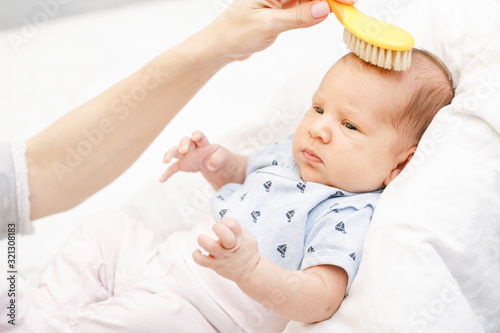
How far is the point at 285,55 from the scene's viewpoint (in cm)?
166

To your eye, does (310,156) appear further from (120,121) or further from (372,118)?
(120,121)

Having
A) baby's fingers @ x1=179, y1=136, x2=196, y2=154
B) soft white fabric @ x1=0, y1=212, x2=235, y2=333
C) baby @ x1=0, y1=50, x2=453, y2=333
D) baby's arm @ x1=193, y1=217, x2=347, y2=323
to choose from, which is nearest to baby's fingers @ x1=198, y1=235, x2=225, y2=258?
baby's arm @ x1=193, y1=217, x2=347, y2=323

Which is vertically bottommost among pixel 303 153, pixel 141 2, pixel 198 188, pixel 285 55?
pixel 198 188

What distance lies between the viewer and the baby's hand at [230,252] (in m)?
0.68

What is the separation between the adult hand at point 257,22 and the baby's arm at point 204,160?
0.18 m

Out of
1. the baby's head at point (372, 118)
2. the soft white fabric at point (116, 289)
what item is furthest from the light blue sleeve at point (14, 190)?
the baby's head at point (372, 118)

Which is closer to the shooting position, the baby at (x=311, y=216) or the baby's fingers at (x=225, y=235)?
the baby's fingers at (x=225, y=235)

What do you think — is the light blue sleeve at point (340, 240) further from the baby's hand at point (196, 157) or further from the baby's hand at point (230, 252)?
the baby's hand at point (196, 157)

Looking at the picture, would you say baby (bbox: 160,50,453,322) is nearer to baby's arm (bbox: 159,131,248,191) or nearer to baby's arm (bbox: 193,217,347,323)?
baby's arm (bbox: 193,217,347,323)

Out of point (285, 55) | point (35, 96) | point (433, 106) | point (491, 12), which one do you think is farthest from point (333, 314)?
point (35, 96)

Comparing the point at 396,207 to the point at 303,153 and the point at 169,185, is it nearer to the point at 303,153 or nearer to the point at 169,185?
the point at 303,153

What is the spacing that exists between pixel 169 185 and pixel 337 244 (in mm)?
533

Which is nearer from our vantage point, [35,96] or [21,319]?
[21,319]

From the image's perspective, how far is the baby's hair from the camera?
0.89 m
